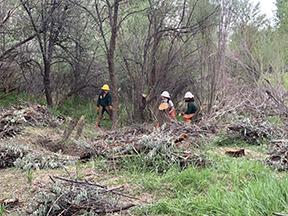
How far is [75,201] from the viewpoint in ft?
14.0

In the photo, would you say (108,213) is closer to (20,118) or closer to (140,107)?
(20,118)

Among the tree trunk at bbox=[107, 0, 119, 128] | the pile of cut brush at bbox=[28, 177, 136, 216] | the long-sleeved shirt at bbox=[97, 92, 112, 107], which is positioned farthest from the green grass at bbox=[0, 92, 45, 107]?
the pile of cut brush at bbox=[28, 177, 136, 216]

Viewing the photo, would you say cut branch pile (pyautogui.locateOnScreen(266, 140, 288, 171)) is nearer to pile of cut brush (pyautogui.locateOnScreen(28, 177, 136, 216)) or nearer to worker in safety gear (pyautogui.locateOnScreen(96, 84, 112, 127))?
pile of cut brush (pyautogui.locateOnScreen(28, 177, 136, 216))

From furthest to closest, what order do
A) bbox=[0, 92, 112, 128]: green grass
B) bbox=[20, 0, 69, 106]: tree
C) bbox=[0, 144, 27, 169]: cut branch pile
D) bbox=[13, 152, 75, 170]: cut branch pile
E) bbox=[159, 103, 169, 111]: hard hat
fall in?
bbox=[0, 92, 112, 128]: green grass
bbox=[20, 0, 69, 106]: tree
bbox=[159, 103, 169, 111]: hard hat
bbox=[0, 144, 27, 169]: cut branch pile
bbox=[13, 152, 75, 170]: cut branch pile

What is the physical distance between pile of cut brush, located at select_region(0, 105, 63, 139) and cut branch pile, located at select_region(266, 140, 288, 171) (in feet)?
19.0

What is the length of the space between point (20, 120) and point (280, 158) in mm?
6891

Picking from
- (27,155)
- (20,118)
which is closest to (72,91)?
(20,118)

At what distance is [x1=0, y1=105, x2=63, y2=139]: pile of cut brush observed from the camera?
10.3 m

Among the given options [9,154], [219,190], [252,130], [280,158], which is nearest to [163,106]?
[252,130]

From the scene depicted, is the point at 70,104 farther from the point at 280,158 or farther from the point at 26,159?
the point at 280,158

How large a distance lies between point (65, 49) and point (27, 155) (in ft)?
40.8

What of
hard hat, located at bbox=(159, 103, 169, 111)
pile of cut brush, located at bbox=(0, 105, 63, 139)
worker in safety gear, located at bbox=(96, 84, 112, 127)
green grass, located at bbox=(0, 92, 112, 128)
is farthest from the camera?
green grass, located at bbox=(0, 92, 112, 128)

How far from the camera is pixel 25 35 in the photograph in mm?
18375

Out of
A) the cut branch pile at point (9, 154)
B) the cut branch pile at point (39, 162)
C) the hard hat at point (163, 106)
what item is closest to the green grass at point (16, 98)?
the hard hat at point (163, 106)
